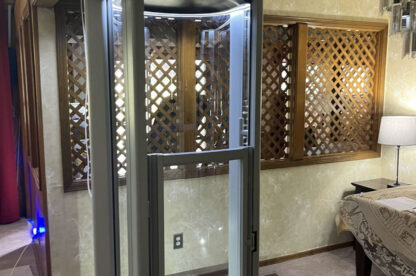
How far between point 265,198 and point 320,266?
737mm

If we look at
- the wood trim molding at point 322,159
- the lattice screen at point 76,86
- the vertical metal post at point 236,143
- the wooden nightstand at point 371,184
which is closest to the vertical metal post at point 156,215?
the vertical metal post at point 236,143

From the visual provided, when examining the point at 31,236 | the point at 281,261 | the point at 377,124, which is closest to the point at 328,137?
the point at 377,124

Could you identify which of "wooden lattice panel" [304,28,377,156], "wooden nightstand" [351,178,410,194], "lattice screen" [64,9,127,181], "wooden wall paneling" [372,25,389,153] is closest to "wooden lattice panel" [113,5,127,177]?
"lattice screen" [64,9,127,181]

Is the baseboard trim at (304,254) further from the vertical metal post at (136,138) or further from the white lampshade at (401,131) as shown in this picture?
the vertical metal post at (136,138)

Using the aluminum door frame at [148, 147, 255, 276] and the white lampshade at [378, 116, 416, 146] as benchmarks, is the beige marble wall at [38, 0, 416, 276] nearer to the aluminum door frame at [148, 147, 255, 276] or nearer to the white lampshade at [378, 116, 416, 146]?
the aluminum door frame at [148, 147, 255, 276]

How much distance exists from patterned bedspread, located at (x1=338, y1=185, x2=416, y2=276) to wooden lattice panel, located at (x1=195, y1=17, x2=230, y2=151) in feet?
4.65

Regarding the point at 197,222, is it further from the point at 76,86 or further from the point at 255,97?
the point at 76,86

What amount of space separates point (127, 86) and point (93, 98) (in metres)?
0.17

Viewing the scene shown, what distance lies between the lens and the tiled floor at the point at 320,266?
9.89ft

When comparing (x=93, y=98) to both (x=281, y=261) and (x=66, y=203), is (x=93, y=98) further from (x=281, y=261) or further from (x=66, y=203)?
(x=281, y=261)

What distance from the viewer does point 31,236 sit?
3.74 meters

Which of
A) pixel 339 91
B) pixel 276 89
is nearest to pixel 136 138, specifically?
pixel 276 89

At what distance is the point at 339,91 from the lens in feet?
10.9

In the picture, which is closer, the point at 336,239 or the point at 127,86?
the point at 127,86
